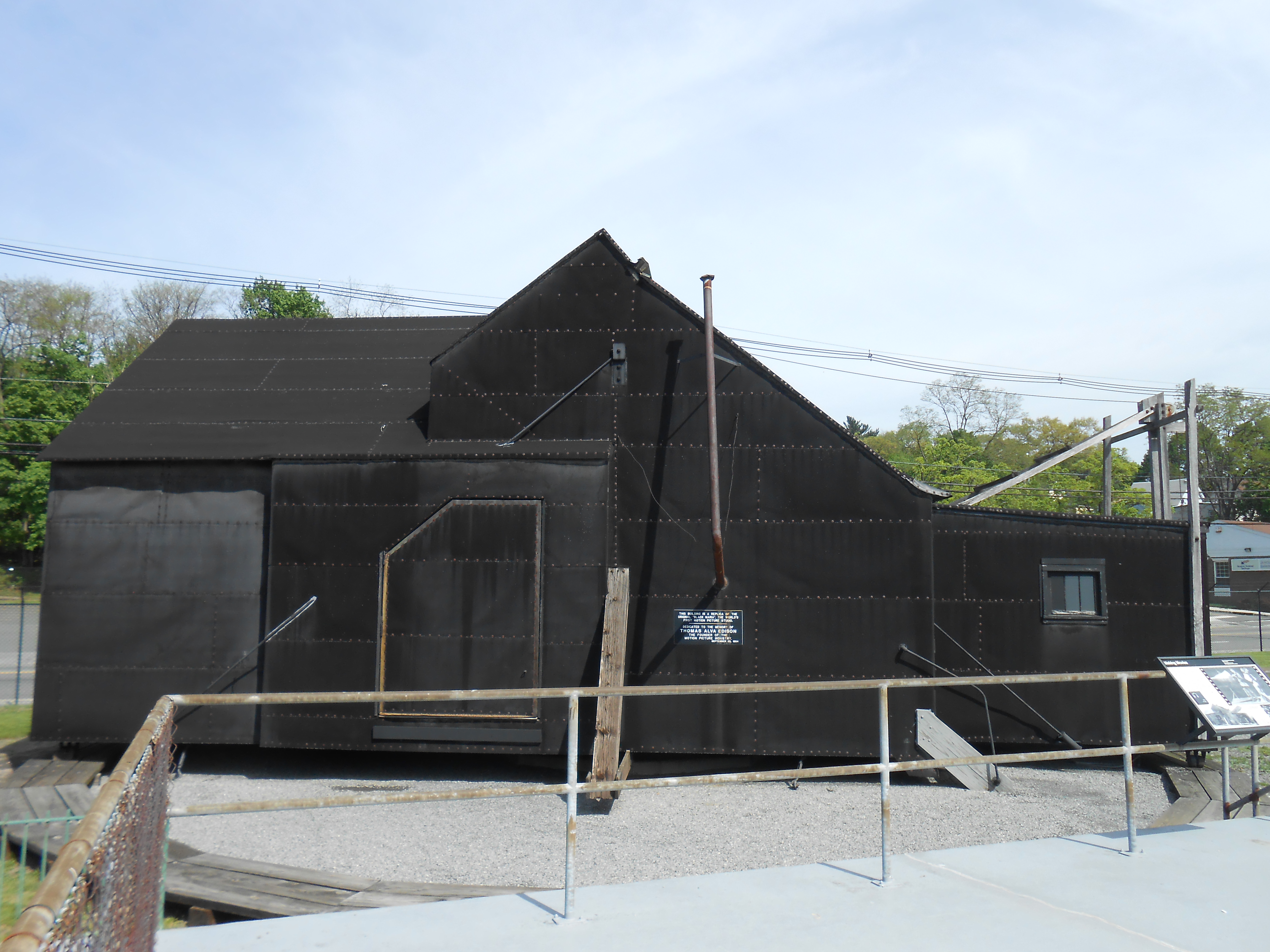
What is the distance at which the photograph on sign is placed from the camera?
605cm

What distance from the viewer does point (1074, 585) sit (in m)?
11.1

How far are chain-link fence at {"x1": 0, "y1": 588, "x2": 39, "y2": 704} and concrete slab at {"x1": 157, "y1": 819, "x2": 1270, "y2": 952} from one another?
8.93 meters

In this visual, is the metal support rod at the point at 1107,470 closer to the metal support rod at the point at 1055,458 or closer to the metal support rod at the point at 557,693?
the metal support rod at the point at 1055,458

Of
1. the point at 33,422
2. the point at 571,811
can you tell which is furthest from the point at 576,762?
the point at 33,422

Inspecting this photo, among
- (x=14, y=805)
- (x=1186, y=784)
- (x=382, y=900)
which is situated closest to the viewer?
(x=382, y=900)

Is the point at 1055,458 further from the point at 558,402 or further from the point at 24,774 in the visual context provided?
the point at 24,774

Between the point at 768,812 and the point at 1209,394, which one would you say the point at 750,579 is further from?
the point at 1209,394

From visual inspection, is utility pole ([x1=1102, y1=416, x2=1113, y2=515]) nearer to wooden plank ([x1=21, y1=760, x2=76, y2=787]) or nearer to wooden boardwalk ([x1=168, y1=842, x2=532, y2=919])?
wooden boardwalk ([x1=168, y1=842, x2=532, y2=919])

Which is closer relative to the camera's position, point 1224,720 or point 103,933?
point 103,933

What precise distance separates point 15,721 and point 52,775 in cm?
536

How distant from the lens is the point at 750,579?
1085 centimetres

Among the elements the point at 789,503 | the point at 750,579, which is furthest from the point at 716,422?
the point at 750,579

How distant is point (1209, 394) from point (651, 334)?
3247 inches

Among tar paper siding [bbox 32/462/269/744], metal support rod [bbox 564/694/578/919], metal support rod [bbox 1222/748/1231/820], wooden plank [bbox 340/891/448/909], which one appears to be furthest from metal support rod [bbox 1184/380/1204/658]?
tar paper siding [bbox 32/462/269/744]
